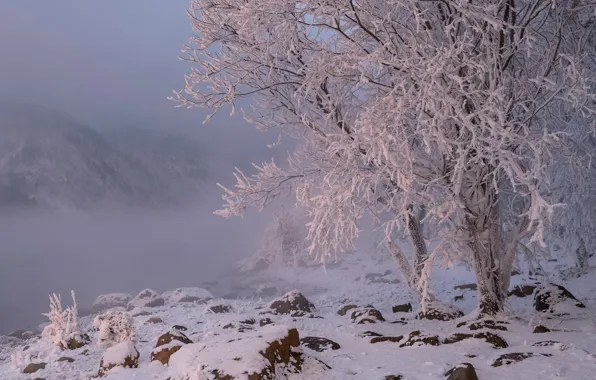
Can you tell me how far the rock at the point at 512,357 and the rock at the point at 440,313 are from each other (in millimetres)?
3981

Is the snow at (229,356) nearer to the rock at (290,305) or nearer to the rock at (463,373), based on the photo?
the rock at (463,373)

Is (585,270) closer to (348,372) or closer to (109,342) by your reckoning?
(348,372)

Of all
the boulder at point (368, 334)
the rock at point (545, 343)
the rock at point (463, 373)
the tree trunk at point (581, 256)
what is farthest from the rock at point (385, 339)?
the tree trunk at point (581, 256)

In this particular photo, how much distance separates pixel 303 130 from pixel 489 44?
5.21 metres

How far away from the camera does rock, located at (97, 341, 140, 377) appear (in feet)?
26.3

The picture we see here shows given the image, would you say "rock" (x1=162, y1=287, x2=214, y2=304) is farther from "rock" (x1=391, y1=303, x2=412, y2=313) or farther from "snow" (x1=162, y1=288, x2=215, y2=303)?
"rock" (x1=391, y1=303, x2=412, y2=313)

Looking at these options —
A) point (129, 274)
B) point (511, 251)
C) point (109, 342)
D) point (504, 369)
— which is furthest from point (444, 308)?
point (129, 274)

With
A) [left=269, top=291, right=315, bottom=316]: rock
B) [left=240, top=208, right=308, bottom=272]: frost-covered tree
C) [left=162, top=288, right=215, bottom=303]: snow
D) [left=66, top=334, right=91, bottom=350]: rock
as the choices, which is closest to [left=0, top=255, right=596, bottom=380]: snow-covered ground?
[left=66, top=334, right=91, bottom=350]: rock

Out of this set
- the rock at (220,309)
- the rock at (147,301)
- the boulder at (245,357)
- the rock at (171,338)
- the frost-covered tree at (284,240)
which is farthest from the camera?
the frost-covered tree at (284,240)

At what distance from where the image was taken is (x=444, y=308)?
35.3 feet

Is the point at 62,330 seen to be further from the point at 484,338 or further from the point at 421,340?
the point at 484,338

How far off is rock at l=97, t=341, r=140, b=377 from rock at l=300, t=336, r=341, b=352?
3.24 m

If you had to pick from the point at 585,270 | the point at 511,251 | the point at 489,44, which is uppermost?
the point at 489,44

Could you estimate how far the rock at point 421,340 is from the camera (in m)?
7.53
